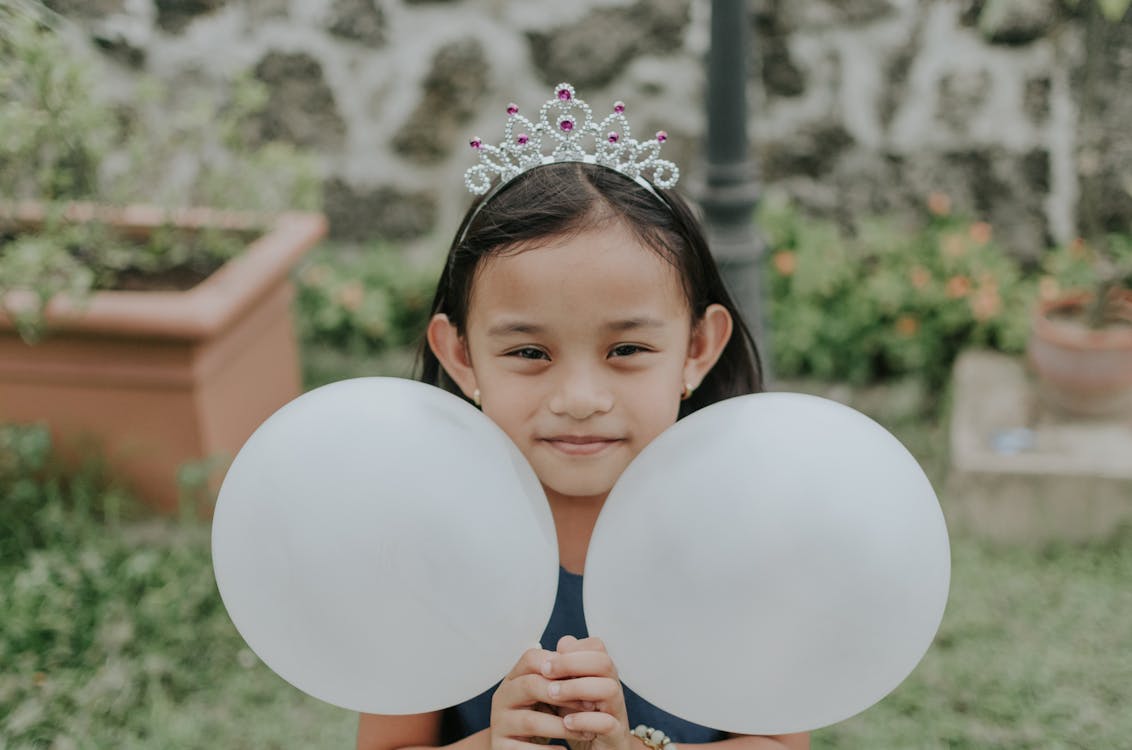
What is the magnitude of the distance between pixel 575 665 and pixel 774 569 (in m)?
0.21

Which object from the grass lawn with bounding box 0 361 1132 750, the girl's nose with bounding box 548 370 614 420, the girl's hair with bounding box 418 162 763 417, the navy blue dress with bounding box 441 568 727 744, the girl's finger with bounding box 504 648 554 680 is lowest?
the grass lawn with bounding box 0 361 1132 750

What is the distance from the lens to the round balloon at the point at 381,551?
90 centimetres

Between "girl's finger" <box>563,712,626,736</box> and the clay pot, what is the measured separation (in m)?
2.11

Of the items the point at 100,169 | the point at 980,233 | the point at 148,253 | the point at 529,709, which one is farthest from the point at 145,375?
the point at 980,233

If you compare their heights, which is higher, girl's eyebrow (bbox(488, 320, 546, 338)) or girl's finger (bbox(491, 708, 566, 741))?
girl's eyebrow (bbox(488, 320, 546, 338))

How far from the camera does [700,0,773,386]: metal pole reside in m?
2.34

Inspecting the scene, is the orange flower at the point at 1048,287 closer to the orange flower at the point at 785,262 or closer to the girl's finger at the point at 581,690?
the orange flower at the point at 785,262

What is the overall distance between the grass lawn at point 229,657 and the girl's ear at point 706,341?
1.13 m

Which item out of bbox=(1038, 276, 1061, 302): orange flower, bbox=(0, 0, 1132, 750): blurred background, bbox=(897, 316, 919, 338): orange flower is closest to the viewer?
bbox=(0, 0, 1132, 750): blurred background

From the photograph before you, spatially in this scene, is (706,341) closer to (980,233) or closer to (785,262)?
(785,262)

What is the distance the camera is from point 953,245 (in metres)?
3.18

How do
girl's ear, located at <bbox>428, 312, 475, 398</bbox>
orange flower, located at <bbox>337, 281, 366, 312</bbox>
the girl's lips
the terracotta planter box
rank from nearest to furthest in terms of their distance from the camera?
the girl's lips
girl's ear, located at <bbox>428, 312, 475, 398</bbox>
the terracotta planter box
orange flower, located at <bbox>337, 281, 366, 312</bbox>

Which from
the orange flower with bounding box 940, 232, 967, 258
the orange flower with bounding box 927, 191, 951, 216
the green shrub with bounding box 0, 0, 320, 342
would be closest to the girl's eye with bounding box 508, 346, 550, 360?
the green shrub with bounding box 0, 0, 320, 342

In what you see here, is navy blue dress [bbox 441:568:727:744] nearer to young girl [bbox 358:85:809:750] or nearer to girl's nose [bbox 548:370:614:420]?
young girl [bbox 358:85:809:750]
